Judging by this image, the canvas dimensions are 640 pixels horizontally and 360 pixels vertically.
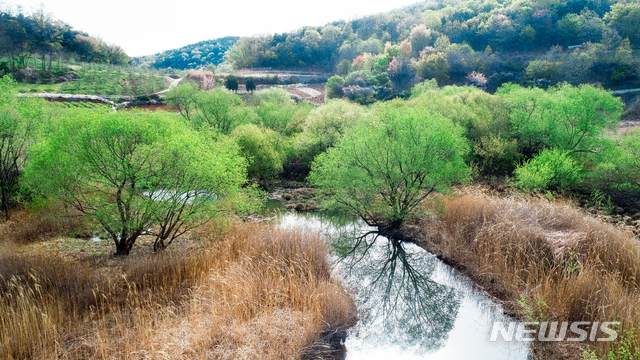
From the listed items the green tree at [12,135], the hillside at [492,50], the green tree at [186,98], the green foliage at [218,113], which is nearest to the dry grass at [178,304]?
the green tree at [12,135]

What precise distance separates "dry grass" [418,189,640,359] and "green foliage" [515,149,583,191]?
389cm

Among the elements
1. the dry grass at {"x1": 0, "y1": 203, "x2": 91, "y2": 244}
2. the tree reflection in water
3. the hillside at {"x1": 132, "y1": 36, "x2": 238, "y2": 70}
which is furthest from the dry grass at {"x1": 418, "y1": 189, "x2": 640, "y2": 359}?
the hillside at {"x1": 132, "y1": 36, "x2": 238, "y2": 70}

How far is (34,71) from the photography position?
5175cm

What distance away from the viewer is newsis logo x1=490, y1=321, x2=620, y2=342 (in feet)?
25.3

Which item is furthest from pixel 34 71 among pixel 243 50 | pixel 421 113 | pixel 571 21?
pixel 571 21

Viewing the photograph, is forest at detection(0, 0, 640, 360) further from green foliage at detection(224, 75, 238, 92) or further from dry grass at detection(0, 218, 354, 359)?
green foliage at detection(224, 75, 238, 92)

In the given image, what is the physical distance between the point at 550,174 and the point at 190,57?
135 meters

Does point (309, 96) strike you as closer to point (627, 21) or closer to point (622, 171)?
point (622, 171)

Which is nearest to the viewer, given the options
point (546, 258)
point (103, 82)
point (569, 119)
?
point (546, 258)

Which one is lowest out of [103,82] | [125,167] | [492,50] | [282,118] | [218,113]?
[125,167]

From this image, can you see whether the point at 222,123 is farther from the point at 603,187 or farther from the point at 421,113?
the point at 603,187

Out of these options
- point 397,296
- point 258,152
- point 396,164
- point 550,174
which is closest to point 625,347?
point 397,296

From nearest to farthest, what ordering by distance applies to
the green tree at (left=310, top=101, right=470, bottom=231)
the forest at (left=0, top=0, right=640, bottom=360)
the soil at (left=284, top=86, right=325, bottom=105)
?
1. the forest at (left=0, top=0, right=640, bottom=360)
2. the green tree at (left=310, top=101, right=470, bottom=231)
3. the soil at (left=284, top=86, right=325, bottom=105)

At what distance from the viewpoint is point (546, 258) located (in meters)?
10.8
